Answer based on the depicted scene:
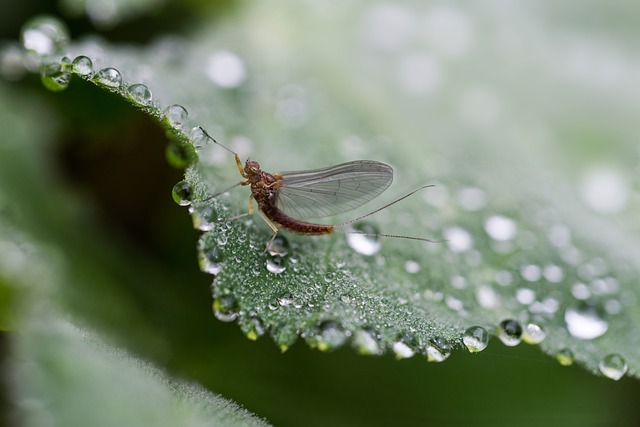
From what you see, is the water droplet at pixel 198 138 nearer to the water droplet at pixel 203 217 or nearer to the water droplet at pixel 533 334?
the water droplet at pixel 203 217

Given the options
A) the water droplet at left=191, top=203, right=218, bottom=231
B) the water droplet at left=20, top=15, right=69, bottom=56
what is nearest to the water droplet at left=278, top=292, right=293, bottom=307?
the water droplet at left=191, top=203, right=218, bottom=231

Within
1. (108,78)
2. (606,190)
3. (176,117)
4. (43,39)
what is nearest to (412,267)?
(176,117)

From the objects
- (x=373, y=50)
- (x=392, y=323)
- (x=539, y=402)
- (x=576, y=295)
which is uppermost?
(x=373, y=50)

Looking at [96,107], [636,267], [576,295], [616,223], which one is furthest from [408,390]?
[96,107]

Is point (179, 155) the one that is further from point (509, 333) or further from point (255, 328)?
point (509, 333)

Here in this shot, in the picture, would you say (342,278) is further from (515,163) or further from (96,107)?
(96,107)
